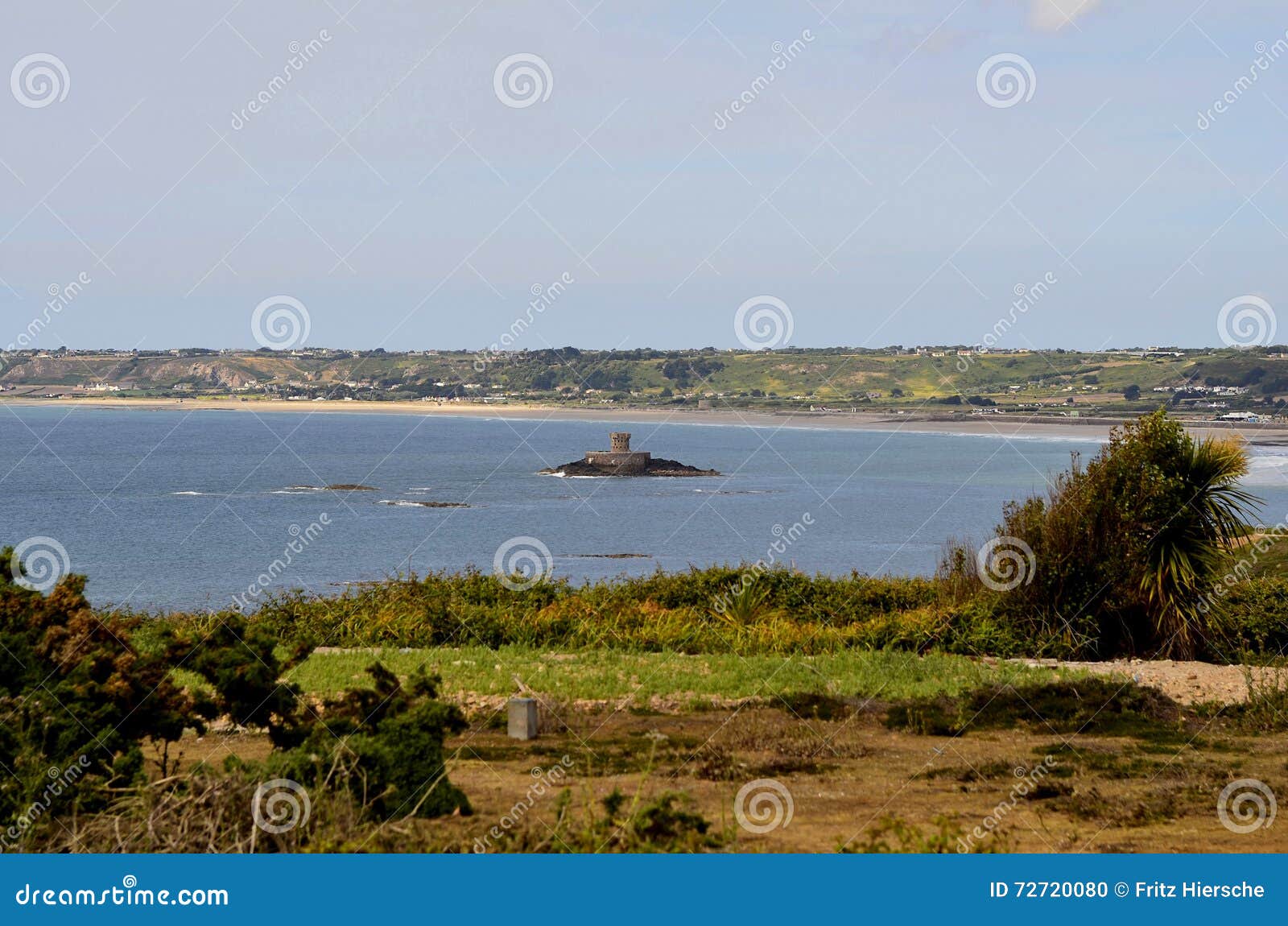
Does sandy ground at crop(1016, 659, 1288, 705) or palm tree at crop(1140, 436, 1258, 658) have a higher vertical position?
palm tree at crop(1140, 436, 1258, 658)

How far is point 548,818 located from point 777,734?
11.6ft

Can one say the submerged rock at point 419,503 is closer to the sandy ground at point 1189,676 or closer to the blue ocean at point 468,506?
the blue ocean at point 468,506

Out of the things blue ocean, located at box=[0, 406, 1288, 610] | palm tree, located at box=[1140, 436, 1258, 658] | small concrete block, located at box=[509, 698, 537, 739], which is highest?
blue ocean, located at box=[0, 406, 1288, 610]

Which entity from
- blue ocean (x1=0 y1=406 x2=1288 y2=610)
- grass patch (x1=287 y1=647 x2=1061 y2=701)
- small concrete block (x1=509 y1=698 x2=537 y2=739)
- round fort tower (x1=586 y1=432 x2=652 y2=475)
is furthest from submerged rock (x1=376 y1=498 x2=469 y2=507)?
small concrete block (x1=509 y1=698 x2=537 y2=739)

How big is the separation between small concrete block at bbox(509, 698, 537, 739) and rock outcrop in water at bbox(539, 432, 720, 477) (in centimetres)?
7251

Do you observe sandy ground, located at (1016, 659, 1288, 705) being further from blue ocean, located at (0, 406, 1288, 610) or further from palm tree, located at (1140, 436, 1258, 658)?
blue ocean, located at (0, 406, 1288, 610)

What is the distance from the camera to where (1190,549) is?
60.3 ft

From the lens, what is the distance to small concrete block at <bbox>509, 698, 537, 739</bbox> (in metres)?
12.5

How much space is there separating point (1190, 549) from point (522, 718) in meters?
10.6

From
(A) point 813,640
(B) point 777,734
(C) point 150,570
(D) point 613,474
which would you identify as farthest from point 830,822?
(D) point 613,474

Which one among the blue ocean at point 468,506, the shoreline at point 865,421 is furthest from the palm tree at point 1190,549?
the shoreline at point 865,421

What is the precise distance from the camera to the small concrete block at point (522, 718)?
492 inches

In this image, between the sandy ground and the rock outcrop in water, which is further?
the rock outcrop in water

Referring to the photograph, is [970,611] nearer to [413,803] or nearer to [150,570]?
[413,803]
